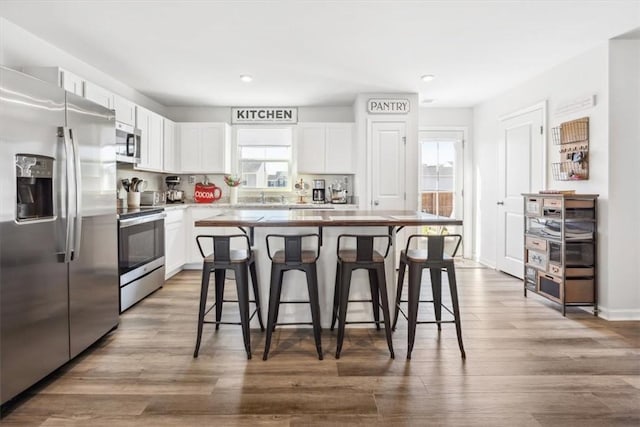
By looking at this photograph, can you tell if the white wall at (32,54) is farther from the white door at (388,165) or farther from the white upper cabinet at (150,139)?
the white door at (388,165)

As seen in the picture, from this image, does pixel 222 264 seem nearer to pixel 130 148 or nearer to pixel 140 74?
pixel 130 148

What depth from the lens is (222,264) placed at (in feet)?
8.71

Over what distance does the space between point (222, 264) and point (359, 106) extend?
3.52 meters

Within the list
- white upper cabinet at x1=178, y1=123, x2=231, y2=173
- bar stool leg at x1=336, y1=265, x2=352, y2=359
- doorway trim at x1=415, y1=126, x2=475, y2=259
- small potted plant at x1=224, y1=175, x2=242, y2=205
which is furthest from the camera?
doorway trim at x1=415, y1=126, x2=475, y2=259

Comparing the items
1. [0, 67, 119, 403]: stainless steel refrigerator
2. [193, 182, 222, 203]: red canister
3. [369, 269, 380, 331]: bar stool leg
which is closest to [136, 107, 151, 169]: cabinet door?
[193, 182, 222, 203]: red canister

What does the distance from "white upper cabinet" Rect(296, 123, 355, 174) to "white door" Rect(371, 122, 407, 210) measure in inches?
19.2

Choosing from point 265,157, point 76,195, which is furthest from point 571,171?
point 76,195

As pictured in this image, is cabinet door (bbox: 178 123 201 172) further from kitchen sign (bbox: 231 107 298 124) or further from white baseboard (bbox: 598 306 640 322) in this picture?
white baseboard (bbox: 598 306 640 322)

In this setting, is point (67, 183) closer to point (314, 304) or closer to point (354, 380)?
point (314, 304)

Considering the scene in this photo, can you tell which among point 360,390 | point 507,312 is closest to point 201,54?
point 360,390

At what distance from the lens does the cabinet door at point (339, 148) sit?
19.2 ft

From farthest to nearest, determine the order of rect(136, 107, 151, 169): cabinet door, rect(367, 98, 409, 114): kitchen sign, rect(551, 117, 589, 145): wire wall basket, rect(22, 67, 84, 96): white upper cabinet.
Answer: rect(367, 98, 409, 114): kitchen sign
rect(136, 107, 151, 169): cabinet door
rect(551, 117, 589, 145): wire wall basket
rect(22, 67, 84, 96): white upper cabinet

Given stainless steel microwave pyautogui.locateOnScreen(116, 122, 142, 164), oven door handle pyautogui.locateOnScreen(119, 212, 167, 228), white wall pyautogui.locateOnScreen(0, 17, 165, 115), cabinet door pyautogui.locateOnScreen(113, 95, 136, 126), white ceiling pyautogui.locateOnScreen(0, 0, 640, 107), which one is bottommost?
oven door handle pyautogui.locateOnScreen(119, 212, 167, 228)

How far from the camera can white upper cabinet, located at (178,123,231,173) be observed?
5.80 metres
